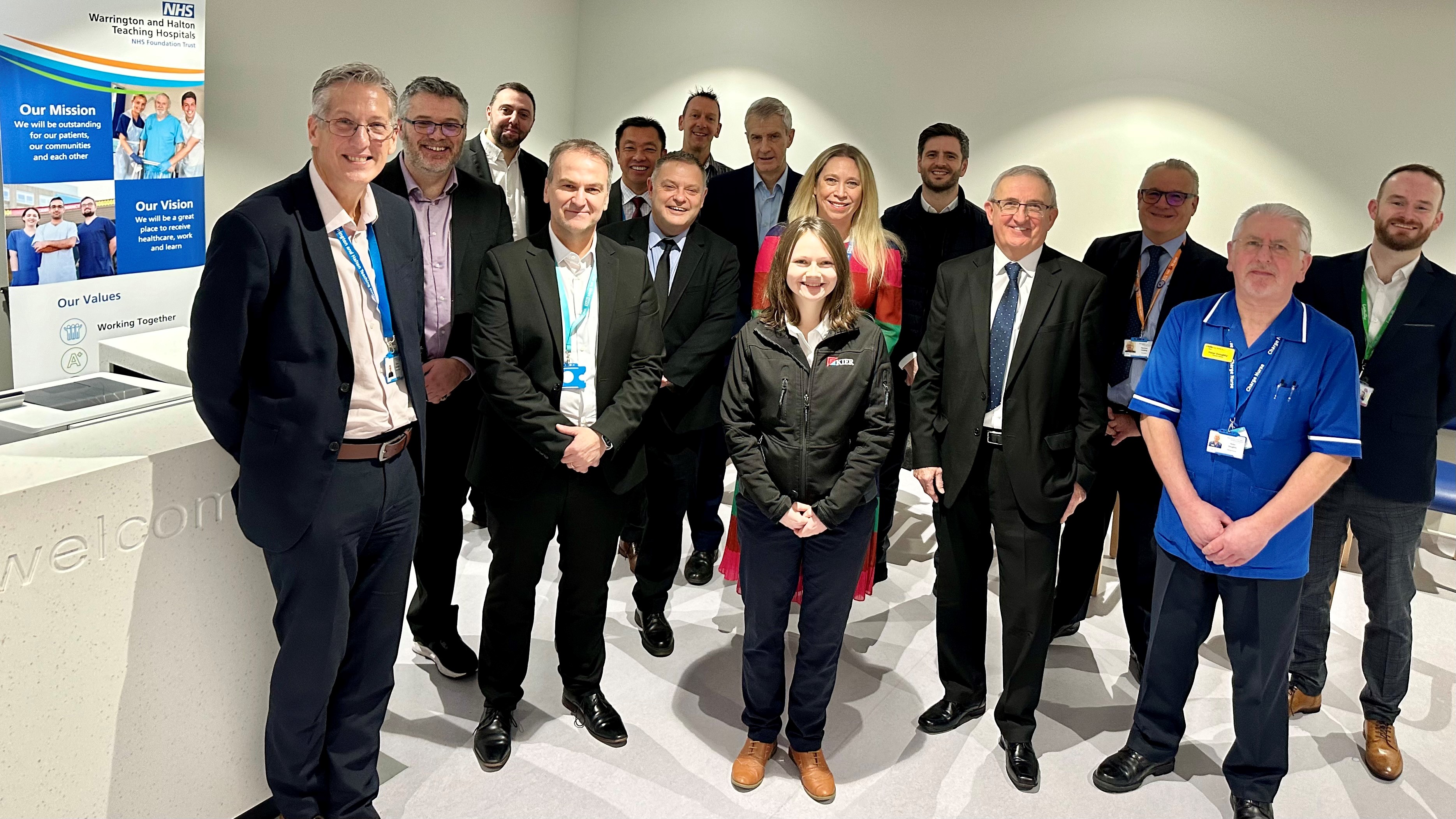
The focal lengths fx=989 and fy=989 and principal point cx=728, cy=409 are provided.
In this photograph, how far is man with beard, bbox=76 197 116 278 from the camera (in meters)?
4.10

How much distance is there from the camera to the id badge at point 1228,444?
264 cm

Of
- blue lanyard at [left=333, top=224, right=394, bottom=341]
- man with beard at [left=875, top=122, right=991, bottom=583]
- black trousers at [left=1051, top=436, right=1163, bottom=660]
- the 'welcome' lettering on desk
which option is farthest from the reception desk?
black trousers at [left=1051, top=436, right=1163, bottom=660]

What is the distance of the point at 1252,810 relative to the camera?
282 centimetres

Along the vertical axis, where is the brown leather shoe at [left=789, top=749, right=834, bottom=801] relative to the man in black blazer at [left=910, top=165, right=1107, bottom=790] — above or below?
below

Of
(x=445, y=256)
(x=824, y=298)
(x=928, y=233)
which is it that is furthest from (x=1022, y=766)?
(x=445, y=256)

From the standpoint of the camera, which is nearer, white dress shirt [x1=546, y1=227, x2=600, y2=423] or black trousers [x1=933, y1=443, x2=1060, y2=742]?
white dress shirt [x1=546, y1=227, x2=600, y2=423]

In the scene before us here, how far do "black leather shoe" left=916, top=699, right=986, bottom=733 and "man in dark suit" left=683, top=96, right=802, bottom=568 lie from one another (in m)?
1.32

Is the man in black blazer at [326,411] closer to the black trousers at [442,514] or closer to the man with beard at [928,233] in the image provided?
the black trousers at [442,514]

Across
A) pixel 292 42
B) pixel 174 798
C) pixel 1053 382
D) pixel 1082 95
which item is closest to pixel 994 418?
pixel 1053 382

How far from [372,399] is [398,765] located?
4.00 feet

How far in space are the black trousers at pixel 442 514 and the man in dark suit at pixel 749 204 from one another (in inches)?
47.7

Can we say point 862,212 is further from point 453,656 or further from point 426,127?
point 453,656

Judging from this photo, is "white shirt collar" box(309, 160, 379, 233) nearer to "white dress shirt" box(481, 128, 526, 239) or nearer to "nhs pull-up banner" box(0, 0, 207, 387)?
Answer: "white dress shirt" box(481, 128, 526, 239)

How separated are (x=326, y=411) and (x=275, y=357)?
158 millimetres
